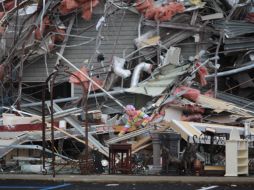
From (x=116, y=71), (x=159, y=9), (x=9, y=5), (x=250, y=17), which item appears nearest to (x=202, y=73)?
(x=159, y=9)

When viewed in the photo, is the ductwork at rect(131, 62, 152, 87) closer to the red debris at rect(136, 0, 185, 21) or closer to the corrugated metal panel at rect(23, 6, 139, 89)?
the corrugated metal panel at rect(23, 6, 139, 89)

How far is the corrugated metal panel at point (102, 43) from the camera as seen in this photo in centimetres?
2441

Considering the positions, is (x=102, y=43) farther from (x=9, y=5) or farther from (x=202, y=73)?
(x=202, y=73)

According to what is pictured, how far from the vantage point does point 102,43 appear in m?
24.5

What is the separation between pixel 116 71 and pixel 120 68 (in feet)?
0.74

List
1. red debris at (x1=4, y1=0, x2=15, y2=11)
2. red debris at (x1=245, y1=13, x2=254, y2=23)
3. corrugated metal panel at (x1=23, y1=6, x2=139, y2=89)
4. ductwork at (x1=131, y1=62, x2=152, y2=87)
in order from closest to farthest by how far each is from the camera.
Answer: ductwork at (x1=131, y1=62, x2=152, y2=87)
red debris at (x1=245, y1=13, x2=254, y2=23)
corrugated metal panel at (x1=23, y1=6, x2=139, y2=89)
red debris at (x1=4, y1=0, x2=15, y2=11)

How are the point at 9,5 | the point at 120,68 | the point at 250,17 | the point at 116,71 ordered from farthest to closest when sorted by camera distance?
the point at 9,5
the point at 250,17
the point at 120,68
the point at 116,71

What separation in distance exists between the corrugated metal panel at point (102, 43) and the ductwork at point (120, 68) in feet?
3.02

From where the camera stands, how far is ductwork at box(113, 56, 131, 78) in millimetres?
23094

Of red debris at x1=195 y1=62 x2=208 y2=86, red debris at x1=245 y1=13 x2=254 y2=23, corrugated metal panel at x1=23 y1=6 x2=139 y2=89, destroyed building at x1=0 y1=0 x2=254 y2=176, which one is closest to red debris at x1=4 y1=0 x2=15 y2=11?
destroyed building at x1=0 y1=0 x2=254 y2=176

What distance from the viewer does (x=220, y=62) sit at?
2528 centimetres

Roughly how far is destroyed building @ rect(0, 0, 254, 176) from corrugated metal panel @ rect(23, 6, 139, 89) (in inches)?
1.6

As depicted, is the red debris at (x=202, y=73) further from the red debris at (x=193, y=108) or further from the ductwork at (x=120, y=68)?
the ductwork at (x=120, y=68)

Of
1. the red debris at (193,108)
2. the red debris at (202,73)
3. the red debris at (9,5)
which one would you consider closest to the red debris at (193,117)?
the red debris at (193,108)
